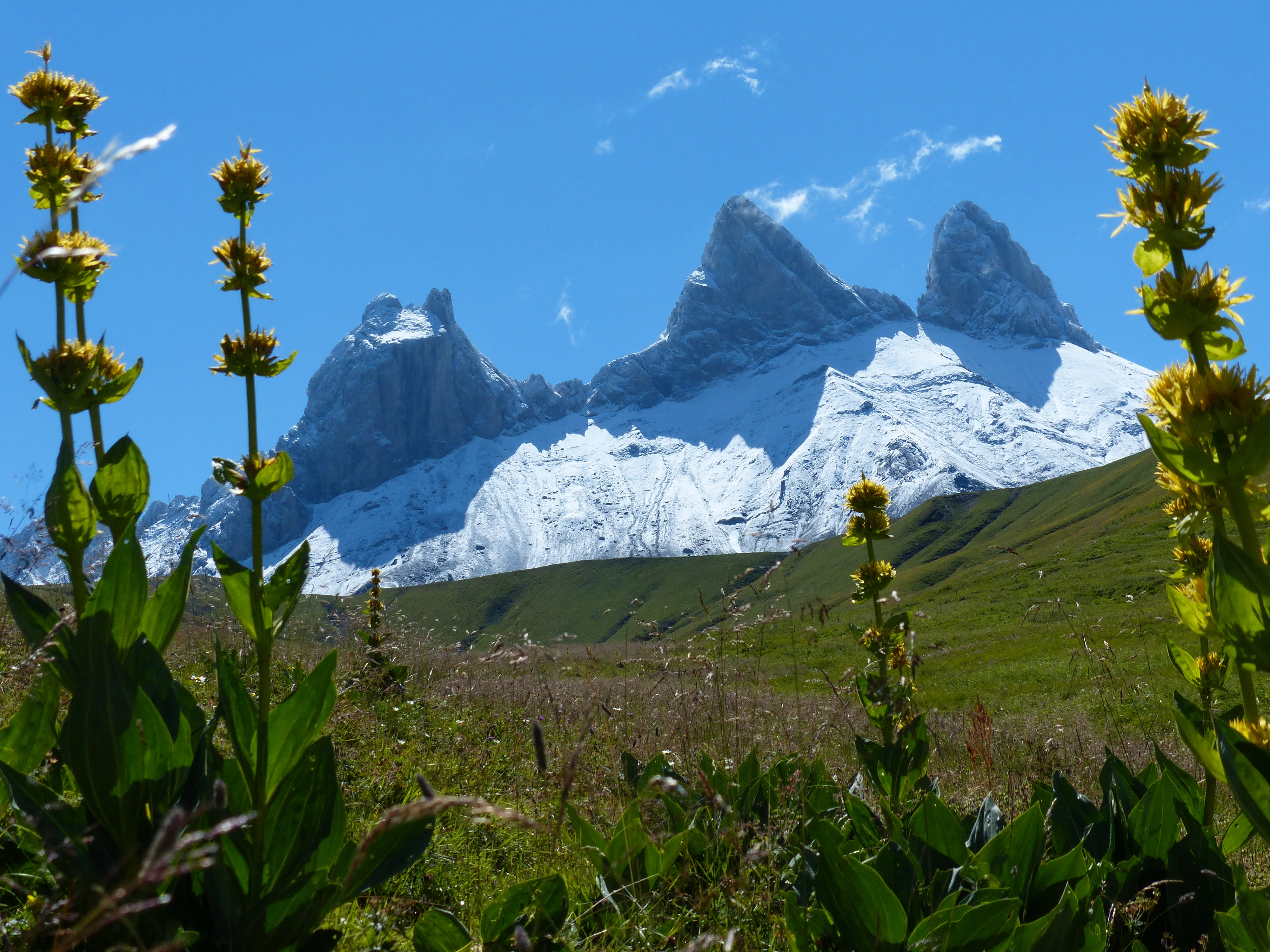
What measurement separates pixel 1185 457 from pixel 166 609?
11.0ft

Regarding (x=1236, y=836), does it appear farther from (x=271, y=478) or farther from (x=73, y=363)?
(x=73, y=363)

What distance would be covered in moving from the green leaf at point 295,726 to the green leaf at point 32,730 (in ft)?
3.60

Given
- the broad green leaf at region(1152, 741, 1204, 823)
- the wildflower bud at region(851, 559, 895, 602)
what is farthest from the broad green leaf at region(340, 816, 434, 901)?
the wildflower bud at region(851, 559, 895, 602)

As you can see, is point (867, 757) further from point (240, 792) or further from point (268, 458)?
point (268, 458)

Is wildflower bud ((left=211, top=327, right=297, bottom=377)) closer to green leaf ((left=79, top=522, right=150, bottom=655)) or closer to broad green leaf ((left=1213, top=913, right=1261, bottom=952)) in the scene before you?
green leaf ((left=79, top=522, right=150, bottom=655))

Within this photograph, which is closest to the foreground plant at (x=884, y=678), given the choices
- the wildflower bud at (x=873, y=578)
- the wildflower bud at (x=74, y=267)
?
the wildflower bud at (x=873, y=578)

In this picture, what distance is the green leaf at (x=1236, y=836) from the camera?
3.25 m

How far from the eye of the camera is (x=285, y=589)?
8.90ft

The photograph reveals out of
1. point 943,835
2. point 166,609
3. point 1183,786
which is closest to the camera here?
point 166,609

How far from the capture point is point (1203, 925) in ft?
9.56

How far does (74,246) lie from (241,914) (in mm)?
2361

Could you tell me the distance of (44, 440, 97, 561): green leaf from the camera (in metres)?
2.64

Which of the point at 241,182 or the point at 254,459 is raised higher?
the point at 241,182

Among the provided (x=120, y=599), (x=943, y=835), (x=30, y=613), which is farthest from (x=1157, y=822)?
(x=30, y=613)
